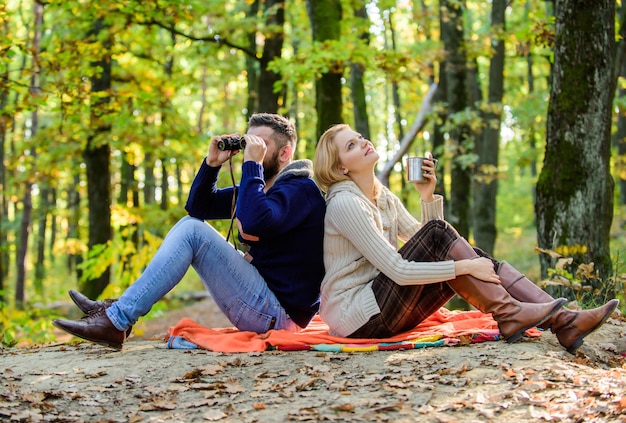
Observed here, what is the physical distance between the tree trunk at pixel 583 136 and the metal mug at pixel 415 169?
209 centimetres

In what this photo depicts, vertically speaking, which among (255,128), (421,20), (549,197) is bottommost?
(549,197)

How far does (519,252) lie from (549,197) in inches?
583

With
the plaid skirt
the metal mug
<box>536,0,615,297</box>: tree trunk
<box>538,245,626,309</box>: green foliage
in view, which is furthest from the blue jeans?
<box>536,0,615,297</box>: tree trunk

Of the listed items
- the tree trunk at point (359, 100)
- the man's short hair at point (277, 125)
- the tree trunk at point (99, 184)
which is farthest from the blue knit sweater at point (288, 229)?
the tree trunk at point (99, 184)

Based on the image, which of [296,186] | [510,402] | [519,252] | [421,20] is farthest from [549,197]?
[519,252]

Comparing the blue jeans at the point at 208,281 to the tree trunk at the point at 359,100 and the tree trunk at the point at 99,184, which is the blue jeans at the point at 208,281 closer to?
the tree trunk at the point at 359,100

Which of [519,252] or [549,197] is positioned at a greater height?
[549,197]

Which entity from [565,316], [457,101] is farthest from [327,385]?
[457,101]

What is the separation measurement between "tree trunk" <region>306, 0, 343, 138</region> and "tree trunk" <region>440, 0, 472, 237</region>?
2.06 m

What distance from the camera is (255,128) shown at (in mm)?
4867

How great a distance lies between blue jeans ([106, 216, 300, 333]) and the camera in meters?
4.51

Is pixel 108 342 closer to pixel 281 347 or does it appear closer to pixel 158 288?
pixel 158 288

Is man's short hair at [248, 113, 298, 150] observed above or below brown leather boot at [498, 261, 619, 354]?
above

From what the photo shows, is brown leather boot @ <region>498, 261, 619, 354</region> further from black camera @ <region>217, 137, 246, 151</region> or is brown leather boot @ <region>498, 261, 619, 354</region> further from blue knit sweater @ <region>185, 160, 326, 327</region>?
black camera @ <region>217, 137, 246, 151</region>
